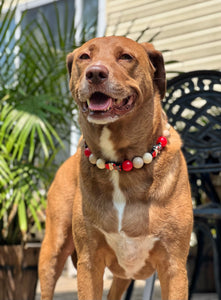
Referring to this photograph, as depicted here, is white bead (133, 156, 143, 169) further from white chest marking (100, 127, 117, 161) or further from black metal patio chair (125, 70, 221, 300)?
black metal patio chair (125, 70, 221, 300)

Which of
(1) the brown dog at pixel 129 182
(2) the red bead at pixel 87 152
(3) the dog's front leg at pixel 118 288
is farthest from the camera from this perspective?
(3) the dog's front leg at pixel 118 288

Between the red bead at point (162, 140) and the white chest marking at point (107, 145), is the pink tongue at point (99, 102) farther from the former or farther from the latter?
the red bead at point (162, 140)

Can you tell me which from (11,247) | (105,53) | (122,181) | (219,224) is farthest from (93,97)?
(11,247)

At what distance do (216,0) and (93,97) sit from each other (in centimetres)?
355

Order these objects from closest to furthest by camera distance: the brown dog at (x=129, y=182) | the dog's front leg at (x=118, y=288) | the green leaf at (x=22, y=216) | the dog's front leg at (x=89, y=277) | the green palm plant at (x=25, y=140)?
1. the brown dog at (x=129, y=182)
2. the dog's front leg at (x=89, y=277)
3. the dog's front leg at (x=118, y=288)
4. the green leaf at (x=22, y=216)
5. the green palm plant at (x=25, y=140)

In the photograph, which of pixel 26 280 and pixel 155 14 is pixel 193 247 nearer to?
pixel 26 280

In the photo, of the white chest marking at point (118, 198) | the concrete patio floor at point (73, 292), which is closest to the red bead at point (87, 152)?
the white chest marking at point (118, 198)

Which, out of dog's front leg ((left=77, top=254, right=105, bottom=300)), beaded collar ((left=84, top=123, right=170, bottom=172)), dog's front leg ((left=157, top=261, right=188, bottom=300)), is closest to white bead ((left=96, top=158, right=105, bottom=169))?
beaded collar ((left=84, top=123, right=170, bottom=172))

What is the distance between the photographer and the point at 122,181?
7.11 feet

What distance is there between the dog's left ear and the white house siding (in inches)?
105

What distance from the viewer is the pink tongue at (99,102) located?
6.36 feet

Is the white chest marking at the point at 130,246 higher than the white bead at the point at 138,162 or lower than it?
lower

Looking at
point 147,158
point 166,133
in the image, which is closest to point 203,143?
point 166,133

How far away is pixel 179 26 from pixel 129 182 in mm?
3782
